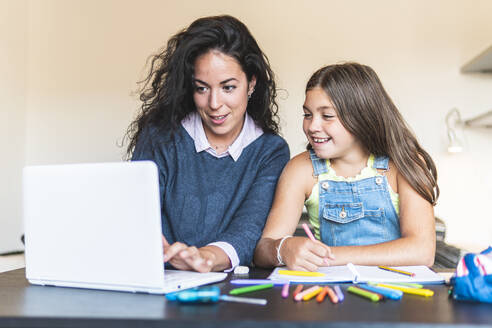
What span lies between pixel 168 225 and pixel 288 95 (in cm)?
142

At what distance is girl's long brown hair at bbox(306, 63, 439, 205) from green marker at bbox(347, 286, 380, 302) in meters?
0.59

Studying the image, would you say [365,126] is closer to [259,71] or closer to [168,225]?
[259,71]

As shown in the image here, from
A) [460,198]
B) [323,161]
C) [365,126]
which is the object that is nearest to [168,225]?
[323,161]

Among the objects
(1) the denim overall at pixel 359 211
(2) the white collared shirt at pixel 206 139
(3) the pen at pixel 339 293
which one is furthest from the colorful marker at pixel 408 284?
(2) the white collared shirt at pixel 206 139

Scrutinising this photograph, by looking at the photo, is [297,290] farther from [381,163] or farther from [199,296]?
[381,163]

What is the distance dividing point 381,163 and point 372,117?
14 centimetres

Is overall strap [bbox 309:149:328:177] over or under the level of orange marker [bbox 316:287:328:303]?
over

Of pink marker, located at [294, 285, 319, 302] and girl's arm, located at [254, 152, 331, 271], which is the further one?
girl's arm, located at [254, 152, 331, 271]

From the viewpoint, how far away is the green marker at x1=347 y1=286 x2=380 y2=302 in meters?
0.76

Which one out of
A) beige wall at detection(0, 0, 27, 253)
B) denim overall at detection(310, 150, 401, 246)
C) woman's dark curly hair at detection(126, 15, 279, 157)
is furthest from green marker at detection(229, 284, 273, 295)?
beige wall at detection(0, 0, 27, 253)

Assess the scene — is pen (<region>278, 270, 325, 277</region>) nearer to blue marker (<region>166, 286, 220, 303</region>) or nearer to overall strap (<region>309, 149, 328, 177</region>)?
blue marker (<region>166, 286, 220, 303</region>)

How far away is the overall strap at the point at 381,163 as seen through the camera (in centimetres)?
142

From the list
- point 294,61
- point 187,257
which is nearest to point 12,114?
point 294,61

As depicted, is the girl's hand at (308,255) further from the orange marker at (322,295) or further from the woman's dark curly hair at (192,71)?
the woman's dark curly hair at (192,71)
